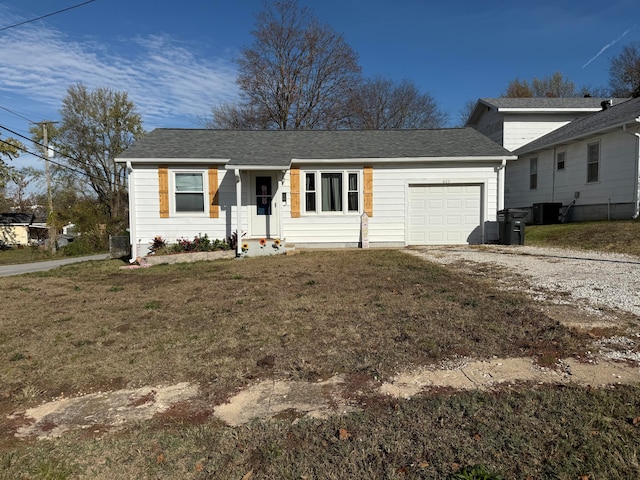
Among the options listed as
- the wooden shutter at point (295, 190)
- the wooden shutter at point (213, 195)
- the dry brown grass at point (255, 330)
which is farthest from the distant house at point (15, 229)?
the dry brown grass at point (255, 330)

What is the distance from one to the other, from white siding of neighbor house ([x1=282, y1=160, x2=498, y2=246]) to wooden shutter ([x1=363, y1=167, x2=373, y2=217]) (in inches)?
4.9

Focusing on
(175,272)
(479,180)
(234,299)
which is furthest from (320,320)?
(479,180)

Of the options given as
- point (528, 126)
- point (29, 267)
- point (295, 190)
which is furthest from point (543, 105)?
point (29, 267)

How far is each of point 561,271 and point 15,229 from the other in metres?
48.7

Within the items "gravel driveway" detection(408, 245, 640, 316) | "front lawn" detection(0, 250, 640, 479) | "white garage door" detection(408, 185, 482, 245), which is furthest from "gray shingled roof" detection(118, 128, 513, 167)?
Result: "front lawn" detection(0, 250, 640, 479)

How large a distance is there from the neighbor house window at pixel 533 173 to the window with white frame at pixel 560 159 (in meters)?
1.45

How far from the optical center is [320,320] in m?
4.85

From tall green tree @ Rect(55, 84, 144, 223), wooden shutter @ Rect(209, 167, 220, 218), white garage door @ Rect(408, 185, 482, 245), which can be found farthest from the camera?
tall green tree @ Rect(55, 84, 144, 223)

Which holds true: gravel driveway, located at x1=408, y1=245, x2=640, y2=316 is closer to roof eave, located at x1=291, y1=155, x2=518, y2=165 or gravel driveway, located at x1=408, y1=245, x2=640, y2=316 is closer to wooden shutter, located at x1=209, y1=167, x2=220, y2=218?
roof eave, located at x1=291, y1=155, x2=518, y2=165

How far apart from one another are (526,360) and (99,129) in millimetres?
40257

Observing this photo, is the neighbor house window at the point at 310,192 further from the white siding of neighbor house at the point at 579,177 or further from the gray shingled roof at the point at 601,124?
the white siding of neighbor house at the point at 579,177

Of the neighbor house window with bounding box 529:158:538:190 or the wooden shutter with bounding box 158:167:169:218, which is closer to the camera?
the wooden shutter with bounding box 158:167:169:218

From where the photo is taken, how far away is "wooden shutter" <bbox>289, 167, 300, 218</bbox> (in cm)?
1278

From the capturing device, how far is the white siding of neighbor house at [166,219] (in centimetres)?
1213
